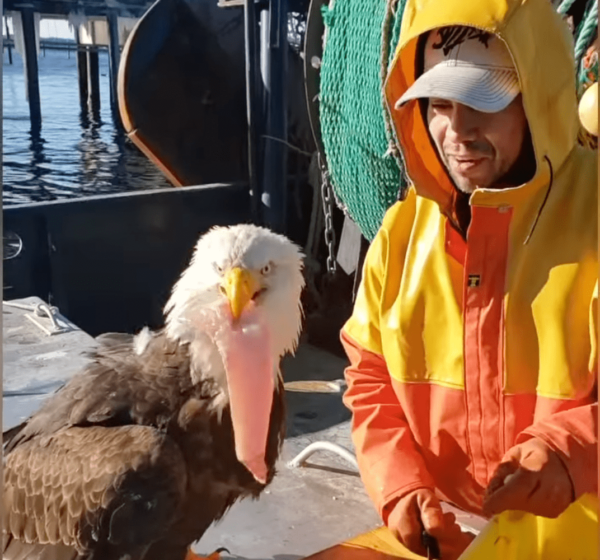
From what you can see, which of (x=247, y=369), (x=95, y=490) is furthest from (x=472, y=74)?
(x=95, y=490)

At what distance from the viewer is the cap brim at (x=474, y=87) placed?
2.85 ft

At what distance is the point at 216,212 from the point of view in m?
2.31

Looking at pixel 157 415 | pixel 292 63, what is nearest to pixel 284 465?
pixel 157 415

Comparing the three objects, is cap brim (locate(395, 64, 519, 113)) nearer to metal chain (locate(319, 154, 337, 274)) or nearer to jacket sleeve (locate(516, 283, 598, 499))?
jacket sleeve (locate(516, 283, 598, 499))

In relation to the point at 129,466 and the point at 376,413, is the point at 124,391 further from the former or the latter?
the point at 376,413

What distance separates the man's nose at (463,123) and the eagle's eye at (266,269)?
26 cm

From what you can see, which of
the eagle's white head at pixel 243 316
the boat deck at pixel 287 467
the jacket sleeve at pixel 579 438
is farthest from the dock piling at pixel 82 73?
the jacket sleeve at pixel 579 438

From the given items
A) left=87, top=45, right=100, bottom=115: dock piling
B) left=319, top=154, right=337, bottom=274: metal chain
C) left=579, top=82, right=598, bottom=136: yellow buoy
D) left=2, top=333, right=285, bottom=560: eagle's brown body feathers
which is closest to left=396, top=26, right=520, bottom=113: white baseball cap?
left=579, top=82, right=598, bottom=136: yellow buoy

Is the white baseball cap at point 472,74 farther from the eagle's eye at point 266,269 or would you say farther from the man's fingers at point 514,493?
the man's fingers at point 514,493

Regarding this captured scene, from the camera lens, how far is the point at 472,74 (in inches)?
34.7

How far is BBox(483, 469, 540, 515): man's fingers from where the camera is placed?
86cm

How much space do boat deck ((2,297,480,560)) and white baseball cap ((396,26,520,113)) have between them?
0.53 m

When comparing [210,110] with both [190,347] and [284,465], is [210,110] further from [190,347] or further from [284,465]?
[190,347]

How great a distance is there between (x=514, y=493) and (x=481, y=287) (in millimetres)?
225
